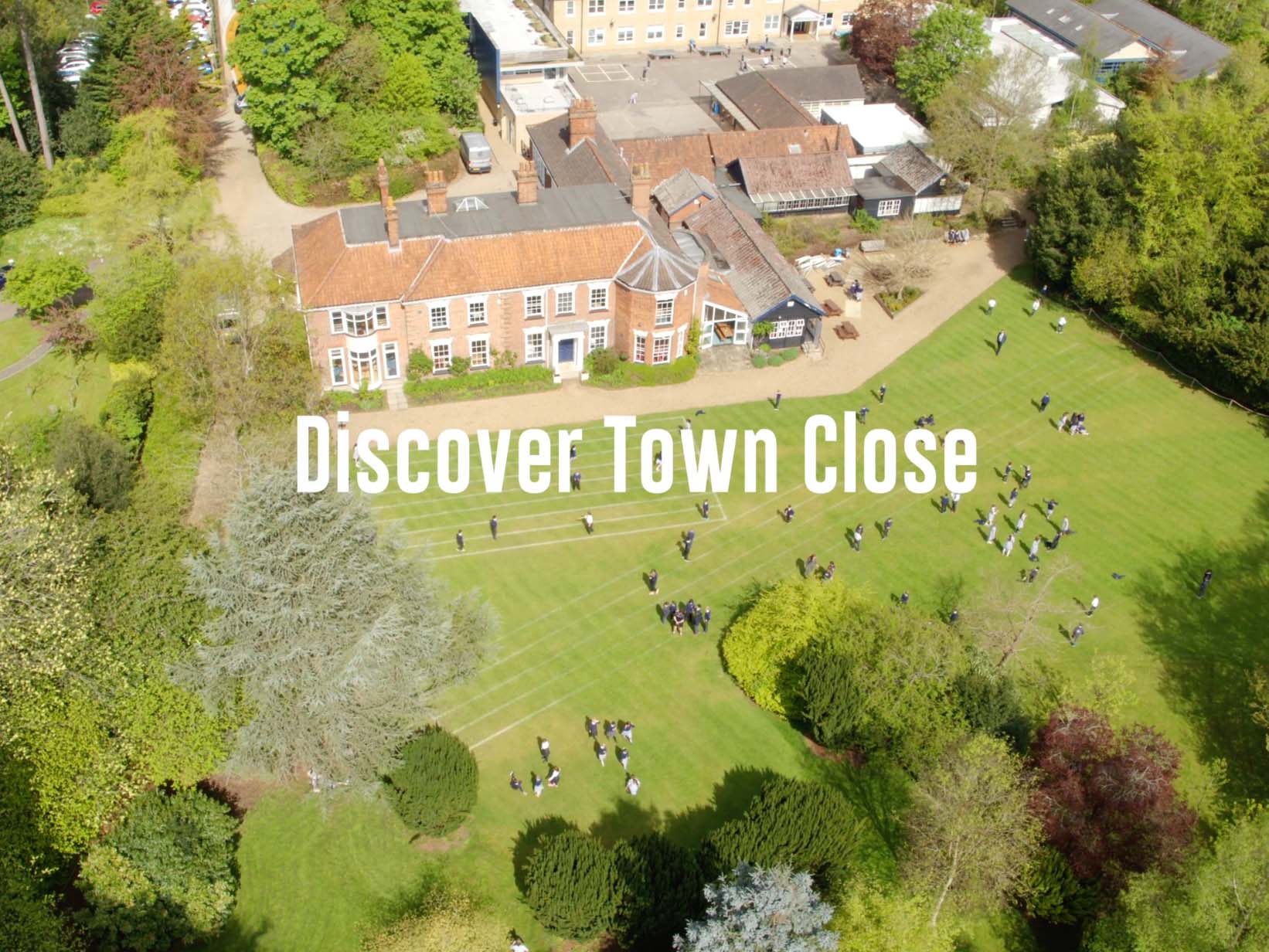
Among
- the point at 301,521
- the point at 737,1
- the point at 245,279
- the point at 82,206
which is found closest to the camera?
the point at 301,521

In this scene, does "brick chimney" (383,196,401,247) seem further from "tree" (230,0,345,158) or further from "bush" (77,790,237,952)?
"bush" (77,790,237,952)

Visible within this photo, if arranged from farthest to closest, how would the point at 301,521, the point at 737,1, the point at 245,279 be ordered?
the point at 737,1, the point at 245,279, the point at 301,521

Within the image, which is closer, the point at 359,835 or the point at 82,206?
the point at 359,835

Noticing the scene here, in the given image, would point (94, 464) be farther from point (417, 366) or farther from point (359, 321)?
point (417, 366)

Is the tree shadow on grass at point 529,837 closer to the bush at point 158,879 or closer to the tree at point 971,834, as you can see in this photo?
the bush at point 158,879

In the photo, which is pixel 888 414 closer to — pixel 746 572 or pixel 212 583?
pixel 746 572

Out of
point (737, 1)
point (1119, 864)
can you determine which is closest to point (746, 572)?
point (1119, 864)

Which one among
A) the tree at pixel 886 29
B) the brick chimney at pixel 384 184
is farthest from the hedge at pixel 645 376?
the tree at pixel 886 29
